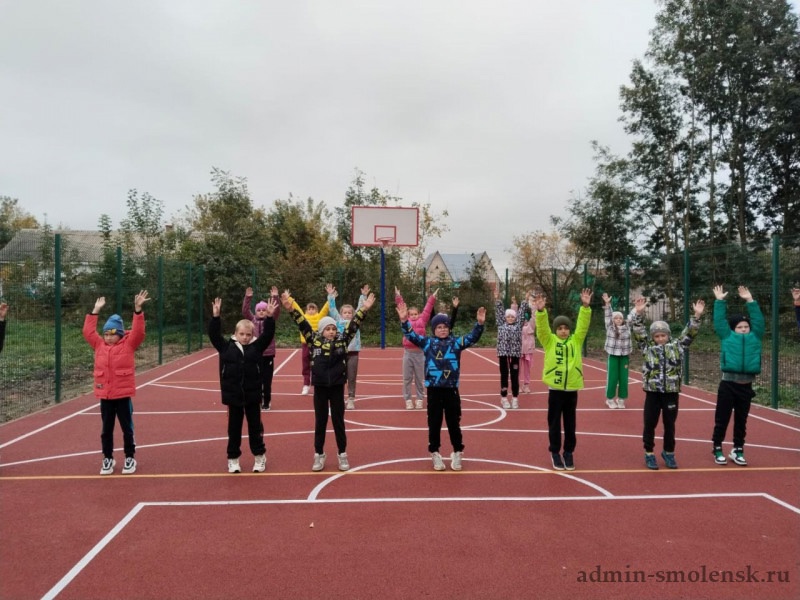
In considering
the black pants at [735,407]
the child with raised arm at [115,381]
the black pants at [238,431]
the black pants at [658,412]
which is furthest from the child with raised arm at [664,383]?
the child with raised arm at [115,381]

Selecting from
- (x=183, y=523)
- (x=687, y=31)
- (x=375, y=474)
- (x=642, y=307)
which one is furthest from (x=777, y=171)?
(x=183, y=523)

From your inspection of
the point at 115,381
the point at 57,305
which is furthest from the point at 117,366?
the point at 57,305

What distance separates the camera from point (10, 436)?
7.33 metres

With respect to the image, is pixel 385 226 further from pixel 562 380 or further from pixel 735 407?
pixel 735 407

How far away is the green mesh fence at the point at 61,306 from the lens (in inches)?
Answer: 378

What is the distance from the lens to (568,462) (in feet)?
A: 19.6

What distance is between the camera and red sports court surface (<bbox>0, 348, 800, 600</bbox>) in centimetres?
359

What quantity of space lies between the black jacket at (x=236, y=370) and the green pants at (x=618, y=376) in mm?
5864

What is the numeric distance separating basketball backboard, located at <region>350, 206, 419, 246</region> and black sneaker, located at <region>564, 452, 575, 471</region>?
1332 cm

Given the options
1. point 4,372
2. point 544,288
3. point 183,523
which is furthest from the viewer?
point 544,288

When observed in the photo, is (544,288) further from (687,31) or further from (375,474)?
(375,474)

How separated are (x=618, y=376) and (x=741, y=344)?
3.25 metres

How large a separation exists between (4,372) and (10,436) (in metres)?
5.80

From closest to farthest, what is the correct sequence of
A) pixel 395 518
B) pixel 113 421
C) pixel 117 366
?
pixel 395 518 < pixel 117 366 < pixel 113 421
